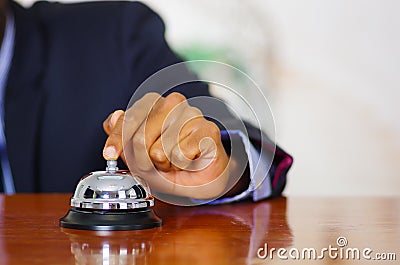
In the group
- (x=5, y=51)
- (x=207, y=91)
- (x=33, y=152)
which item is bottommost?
(x=33, y=152)

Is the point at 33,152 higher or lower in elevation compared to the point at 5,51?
lower

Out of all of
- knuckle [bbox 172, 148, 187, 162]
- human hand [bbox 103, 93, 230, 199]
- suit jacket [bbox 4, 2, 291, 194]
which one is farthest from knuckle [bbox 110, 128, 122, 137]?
suit jacket [bbox 4, 2, 291, 194]

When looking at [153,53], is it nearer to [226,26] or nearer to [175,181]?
[175,181]

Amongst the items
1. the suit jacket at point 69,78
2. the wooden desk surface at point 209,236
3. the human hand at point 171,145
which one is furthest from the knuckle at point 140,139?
the suit jacket at point 69,78

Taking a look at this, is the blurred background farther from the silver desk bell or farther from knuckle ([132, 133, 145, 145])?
the silver desk bell

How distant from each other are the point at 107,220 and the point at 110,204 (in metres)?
0.02

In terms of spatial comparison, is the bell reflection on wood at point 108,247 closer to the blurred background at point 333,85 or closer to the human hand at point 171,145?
the human hand at point 171,145

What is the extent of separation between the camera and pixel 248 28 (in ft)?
11.8

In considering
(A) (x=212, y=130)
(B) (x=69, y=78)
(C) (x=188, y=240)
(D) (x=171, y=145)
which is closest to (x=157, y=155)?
(D) (x=171, y=145)

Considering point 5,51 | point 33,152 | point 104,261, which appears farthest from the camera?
point 5,51

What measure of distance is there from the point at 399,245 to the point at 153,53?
4.86 ft

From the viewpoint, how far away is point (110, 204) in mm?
771

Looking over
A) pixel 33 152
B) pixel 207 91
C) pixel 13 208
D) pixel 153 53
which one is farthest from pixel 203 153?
pixel 153 53

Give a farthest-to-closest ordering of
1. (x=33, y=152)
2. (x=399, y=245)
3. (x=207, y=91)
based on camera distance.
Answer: (x=33, y=152) → (x=207, y=91) → (x=399, y=245)
